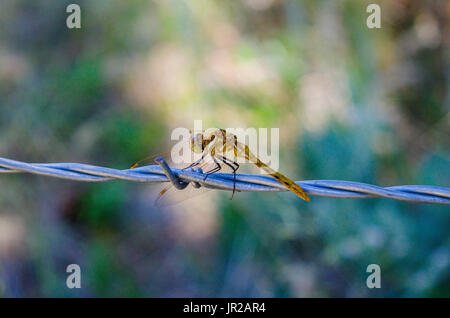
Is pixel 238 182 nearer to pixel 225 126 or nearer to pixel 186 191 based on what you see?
pixel 186 191

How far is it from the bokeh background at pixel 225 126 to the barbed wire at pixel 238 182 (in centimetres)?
234

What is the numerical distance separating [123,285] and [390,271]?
2.63 meters

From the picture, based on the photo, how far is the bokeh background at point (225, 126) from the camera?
4.23m

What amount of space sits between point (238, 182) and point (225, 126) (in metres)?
3.93

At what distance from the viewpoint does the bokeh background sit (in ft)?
13.9

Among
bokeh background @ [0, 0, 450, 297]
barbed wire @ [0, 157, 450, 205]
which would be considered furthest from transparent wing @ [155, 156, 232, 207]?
bokeh background @ [0, 0, 450, 297]

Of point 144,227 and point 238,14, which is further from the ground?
point 238,14

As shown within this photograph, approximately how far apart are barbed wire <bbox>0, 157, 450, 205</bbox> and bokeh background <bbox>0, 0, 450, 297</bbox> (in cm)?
234

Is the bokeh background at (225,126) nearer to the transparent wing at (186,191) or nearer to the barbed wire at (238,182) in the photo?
the transparent wing at (186,191)

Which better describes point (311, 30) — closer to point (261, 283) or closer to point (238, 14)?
point (238, 14)

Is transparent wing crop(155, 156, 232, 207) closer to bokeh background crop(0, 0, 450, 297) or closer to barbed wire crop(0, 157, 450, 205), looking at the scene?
barbed wire crop(0, 157, 450, 205)

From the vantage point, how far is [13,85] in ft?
20.4

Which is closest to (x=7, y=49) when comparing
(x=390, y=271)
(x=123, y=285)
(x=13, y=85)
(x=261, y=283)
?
(x=13, y=85)

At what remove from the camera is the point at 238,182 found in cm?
182
